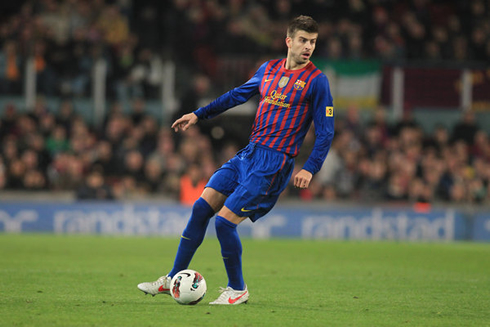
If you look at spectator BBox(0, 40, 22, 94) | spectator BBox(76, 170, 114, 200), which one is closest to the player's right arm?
spectator BBox(76, 170, 114, 200)

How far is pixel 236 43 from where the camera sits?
1953 centimetres

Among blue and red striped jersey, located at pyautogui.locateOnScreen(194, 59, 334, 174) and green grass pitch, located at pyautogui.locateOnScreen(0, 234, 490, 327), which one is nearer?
green grass pitch, located at pyautogui.locateOnScreen(0, 234, 490, 327)

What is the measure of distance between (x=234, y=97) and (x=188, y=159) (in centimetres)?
1045

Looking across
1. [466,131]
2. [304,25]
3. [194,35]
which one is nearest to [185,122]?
[304,25]

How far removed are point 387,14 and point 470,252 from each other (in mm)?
9235

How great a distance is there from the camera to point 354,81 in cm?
2030

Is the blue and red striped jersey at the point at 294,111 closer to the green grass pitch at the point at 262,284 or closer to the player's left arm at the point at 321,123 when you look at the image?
the player's left arm at the point at 321,123

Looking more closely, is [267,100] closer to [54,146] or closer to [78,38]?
[54,146]

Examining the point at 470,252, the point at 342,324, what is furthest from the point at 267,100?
the point at 470,252

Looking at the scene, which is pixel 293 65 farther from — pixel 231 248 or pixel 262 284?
pixel 262 284

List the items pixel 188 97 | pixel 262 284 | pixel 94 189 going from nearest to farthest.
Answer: pixel 262 284
pixel 94 189
pixel 188 97

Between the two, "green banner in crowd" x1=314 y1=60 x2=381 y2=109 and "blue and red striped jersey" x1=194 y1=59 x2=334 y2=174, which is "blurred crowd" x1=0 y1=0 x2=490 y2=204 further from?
"blue and red striped jersey" x1=194 y1=59 x2=334 y2=174

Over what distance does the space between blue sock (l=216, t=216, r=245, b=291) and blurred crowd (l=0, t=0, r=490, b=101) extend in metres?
12.4

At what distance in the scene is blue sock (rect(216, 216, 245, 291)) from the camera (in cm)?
660
